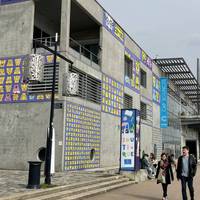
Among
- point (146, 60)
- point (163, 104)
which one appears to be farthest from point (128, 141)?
point (163, 104)

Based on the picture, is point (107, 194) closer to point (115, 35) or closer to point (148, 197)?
point (148, 197)

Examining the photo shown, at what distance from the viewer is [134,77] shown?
32.3m

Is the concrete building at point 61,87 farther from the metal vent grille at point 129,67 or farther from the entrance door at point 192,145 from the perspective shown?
the entrance door at point 192,145

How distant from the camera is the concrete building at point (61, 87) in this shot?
65.3ft

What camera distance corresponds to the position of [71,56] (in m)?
20.7

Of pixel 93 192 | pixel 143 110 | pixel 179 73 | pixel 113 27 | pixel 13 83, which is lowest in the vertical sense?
pixel 93 192

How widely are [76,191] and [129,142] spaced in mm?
6748

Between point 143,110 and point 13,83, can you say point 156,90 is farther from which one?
point 13,83

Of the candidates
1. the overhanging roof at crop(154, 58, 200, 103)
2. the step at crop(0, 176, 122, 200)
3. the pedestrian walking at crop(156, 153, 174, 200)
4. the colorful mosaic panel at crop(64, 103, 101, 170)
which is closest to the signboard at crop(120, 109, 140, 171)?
the colorful mosaic panel at crop(64, 103, 101, 170)

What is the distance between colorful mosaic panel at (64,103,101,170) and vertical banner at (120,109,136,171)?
3104mm

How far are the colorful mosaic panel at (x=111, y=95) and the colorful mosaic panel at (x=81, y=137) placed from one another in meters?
1.66

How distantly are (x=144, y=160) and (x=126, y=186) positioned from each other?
6.04 metres

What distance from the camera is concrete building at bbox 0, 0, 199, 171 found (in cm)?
1989

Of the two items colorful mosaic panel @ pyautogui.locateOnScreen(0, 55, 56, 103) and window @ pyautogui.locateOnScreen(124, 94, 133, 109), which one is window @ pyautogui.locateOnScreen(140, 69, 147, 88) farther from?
colorful mosaic panel @ pyautogui.locateOnScreen(0, 55, 56, 103)
